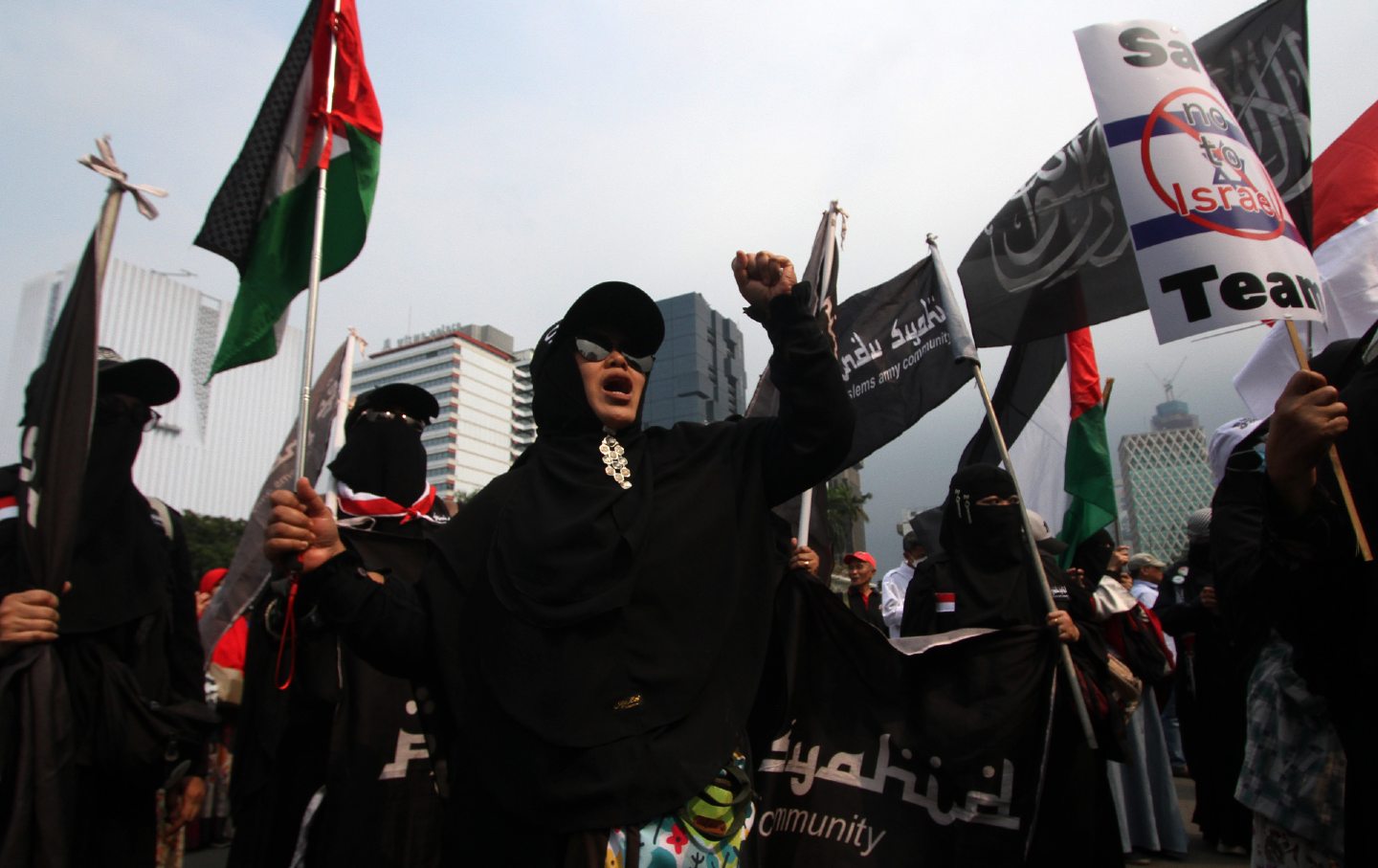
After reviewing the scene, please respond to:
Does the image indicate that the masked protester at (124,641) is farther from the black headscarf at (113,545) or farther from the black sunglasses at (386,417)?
the black sunglasses at (386,417)

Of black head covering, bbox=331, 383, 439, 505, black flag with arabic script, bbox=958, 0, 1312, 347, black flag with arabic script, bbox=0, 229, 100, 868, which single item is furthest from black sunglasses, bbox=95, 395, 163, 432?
black flag with arabic script, bbox=958, 0, 1312, 347

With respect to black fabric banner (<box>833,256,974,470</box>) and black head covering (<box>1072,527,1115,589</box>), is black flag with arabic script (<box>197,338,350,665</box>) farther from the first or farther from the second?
black head covering (<box>1072,527,1115,589</box>)

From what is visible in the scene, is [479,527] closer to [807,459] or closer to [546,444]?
[546,444]

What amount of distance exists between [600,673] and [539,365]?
3.22 feet

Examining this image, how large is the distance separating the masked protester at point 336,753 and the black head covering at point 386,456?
0.27 meters

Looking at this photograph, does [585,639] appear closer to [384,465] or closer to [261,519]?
[384,465]

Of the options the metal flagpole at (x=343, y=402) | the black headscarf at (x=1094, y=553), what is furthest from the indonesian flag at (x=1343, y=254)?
the metal flagpole at (x=343, y=402)

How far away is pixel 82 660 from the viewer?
10.3 ft

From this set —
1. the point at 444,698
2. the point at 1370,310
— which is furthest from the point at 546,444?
the point at 1370,310

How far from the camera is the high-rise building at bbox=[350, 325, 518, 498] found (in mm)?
119625

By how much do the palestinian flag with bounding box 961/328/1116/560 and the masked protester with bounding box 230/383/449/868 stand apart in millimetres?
4038

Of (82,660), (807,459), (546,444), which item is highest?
(546,444)

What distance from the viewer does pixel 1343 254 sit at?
3.90m

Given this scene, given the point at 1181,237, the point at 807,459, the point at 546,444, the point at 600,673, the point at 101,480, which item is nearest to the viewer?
the point at 600,673
